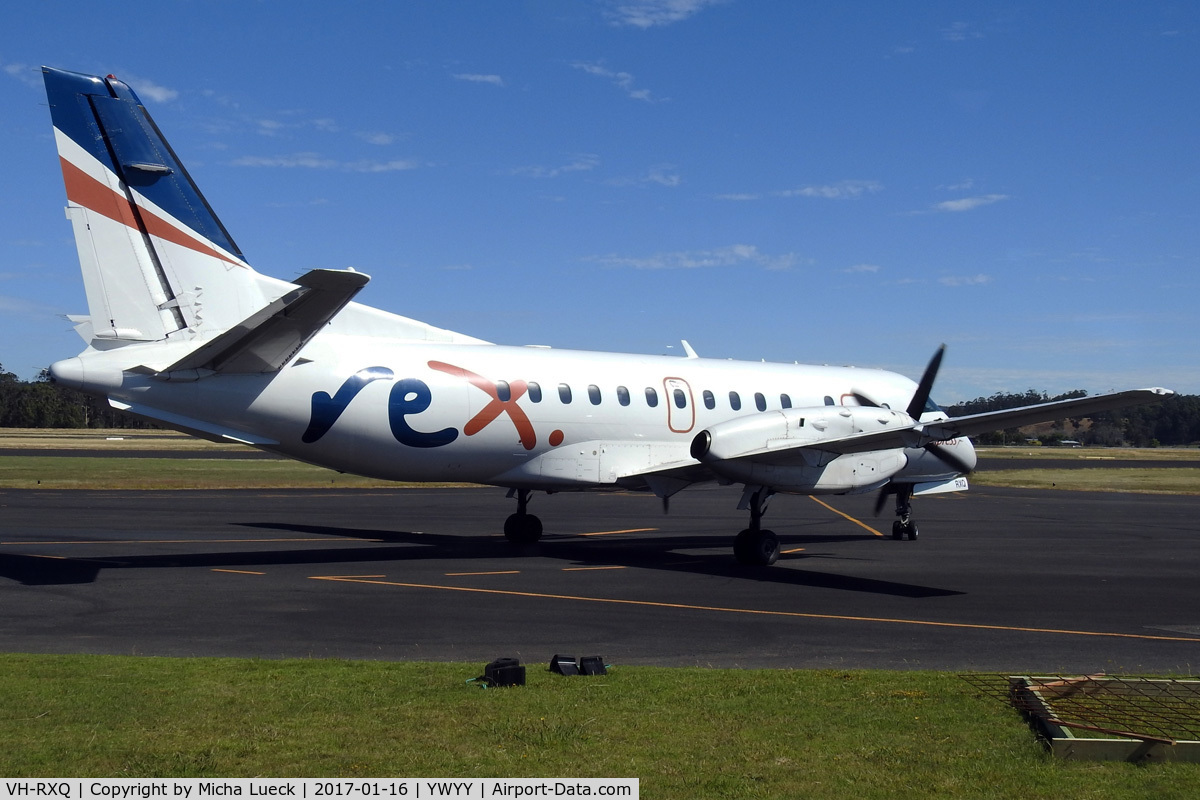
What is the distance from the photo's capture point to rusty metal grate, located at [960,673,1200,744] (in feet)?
22.0

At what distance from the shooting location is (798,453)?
1808 cm

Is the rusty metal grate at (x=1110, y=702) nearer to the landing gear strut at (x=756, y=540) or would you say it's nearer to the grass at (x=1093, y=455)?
the landing gear strut at (x=756, y=540)

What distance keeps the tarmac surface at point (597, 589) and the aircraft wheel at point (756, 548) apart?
58 centimetres

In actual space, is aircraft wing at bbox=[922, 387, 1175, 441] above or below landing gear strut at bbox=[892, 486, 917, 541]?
above

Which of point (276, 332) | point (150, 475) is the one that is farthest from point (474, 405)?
point (150, 475)

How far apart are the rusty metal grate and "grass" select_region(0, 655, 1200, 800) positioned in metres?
0.24

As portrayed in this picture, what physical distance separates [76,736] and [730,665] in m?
5.67

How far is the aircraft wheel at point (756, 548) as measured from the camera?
1856 centimetres

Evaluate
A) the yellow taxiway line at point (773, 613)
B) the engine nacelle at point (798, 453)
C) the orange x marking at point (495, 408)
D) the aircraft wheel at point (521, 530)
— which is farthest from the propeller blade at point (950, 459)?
the yellow taxiway line at point (773, 613)

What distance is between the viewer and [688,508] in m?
33.5

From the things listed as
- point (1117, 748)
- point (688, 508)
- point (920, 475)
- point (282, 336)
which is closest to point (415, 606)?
point (282, 336)

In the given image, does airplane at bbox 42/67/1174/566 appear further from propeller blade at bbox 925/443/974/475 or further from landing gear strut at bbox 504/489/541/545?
propeller blade at bbox 925/443/974/475

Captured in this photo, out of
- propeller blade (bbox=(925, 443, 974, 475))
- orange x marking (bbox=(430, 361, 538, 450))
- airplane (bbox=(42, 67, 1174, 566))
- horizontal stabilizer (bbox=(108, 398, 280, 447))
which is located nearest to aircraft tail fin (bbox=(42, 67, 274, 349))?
airplane (bbox=(42, 67, 1174, 566))

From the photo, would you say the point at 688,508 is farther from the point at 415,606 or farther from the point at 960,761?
the point at 960,761
